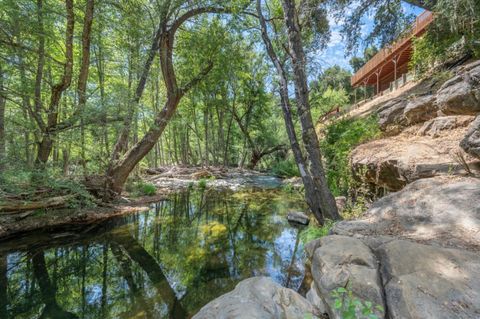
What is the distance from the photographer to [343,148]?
7.17 meters

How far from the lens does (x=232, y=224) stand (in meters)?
6.64

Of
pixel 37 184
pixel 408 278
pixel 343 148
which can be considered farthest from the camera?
pixel 343 148

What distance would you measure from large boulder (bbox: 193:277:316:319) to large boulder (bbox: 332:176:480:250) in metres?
1.27

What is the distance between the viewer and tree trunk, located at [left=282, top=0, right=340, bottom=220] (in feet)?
15.5

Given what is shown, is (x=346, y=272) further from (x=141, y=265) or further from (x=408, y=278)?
(x=141, y=265)

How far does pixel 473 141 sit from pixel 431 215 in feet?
4.47

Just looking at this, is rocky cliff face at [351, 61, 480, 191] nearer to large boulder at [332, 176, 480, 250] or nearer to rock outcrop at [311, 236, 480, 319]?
large boulder at [332, 176, 480, 250]

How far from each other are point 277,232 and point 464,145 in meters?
3.95

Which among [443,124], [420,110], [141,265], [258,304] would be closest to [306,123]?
[443,124]

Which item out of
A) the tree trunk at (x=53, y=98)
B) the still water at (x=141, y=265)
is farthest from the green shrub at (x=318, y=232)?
the tree trunk at (x=53, y=98)

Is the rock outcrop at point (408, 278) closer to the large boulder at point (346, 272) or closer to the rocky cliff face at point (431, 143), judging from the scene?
the large boulder at point (346, 272)

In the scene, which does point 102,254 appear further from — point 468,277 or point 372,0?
point 372,0

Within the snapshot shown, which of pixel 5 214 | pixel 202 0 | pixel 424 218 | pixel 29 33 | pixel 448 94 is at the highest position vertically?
pixel 202 0

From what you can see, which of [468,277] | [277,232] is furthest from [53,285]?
[468,277]
